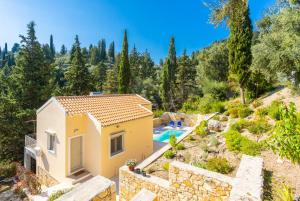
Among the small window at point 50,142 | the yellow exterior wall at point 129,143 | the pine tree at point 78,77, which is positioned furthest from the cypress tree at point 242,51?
the pine tree at point 78,77

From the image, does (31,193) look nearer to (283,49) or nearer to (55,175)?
(55,175)

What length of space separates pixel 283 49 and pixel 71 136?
52.5 feet

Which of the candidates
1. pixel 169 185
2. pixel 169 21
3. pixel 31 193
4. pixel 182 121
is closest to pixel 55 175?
pixel 31 193

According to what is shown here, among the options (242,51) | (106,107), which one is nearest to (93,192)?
(106,107)

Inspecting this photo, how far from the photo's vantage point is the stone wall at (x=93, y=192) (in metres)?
4.38

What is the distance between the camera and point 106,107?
43.3 feet

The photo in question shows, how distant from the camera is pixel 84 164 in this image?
11.7 metres

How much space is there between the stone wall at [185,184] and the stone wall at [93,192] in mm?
2813

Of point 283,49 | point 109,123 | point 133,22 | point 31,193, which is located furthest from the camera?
point 133,22

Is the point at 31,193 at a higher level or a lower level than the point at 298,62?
lower

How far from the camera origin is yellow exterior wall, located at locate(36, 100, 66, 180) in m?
11.0

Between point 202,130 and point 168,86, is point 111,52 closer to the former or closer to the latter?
point 168,86

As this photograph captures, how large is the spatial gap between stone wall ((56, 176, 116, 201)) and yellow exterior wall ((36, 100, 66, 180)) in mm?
6715

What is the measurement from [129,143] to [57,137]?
4.63 meters
